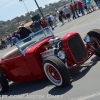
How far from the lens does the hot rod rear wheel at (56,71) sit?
585 centimetres

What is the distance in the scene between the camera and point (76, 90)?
18.5 feet

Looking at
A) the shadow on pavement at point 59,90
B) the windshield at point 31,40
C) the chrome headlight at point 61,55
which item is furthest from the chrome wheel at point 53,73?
the windshield at point 31,40

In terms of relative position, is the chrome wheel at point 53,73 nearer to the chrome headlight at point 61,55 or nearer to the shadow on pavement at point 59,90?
the shadow on pavement at point 59,90

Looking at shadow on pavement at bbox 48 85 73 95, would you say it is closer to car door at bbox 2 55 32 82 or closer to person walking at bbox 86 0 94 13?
car door at bbox 2 55 32 82

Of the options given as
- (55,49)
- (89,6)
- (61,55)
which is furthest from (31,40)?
(89,6)

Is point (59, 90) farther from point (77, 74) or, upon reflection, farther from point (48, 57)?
point (77, 74)

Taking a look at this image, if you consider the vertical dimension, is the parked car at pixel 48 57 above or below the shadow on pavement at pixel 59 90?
above

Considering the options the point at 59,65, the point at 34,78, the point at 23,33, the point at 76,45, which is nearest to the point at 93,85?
the point at 59,65

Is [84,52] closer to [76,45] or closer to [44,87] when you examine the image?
[76,45]

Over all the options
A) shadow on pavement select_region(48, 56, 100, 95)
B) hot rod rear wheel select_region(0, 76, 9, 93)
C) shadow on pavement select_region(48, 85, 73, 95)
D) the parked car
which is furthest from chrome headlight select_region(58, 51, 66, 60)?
hot rod rear wheel select_region(0, 76, 9, 93)

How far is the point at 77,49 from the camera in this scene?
267 inches

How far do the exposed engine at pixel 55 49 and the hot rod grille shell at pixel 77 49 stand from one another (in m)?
0.29

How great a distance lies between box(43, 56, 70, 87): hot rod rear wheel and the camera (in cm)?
585

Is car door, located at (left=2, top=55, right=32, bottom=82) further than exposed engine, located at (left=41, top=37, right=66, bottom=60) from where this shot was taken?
Yes
